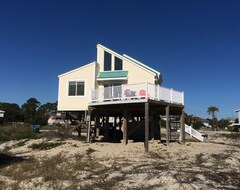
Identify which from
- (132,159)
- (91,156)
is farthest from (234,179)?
(91,156)

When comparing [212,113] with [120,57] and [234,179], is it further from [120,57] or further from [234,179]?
[234,179]

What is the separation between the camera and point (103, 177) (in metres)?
9.23

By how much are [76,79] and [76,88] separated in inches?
29.2

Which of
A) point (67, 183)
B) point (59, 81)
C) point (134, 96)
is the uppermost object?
point (59, 81)

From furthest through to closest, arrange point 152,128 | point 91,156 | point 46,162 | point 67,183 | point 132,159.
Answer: point 152,128, point 91,156, point 132,159, point 46,162, point 67,183

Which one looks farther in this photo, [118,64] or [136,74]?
[118,64]

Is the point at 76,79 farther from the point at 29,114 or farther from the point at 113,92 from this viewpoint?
the point at 29,114

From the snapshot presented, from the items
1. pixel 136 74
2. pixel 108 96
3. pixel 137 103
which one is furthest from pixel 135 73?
pixel 137 103

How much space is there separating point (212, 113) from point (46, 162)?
98530 millimetres

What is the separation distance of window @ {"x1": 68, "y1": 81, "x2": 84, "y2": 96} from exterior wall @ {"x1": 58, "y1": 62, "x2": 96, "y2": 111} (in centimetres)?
25

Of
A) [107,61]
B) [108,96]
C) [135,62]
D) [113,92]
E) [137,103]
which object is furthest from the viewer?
[107,61]

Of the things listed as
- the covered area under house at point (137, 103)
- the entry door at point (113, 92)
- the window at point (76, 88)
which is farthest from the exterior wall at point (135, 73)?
the entry door at point (113, 92)

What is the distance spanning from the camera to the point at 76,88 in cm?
2216

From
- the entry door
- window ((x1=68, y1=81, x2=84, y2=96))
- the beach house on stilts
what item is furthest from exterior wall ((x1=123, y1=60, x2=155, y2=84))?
window ((x1=68, y1=81, x2=84, y2=96))
